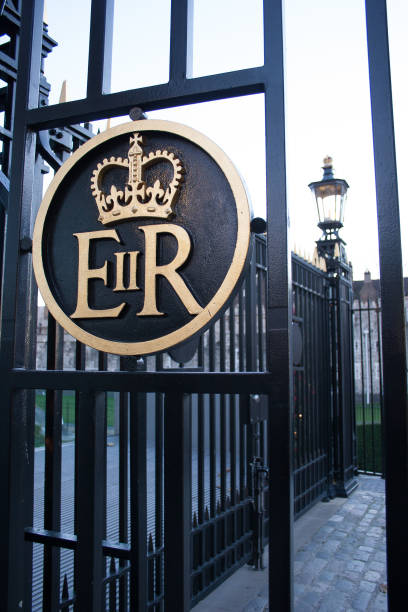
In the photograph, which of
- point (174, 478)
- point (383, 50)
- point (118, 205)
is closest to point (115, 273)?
point (118, 205)

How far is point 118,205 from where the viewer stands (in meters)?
1.58

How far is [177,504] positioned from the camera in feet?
4.75

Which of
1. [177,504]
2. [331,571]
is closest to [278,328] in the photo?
[177,504]

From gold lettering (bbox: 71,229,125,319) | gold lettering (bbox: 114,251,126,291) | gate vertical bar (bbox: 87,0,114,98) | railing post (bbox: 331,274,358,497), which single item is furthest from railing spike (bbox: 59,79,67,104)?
railing post (bbox: 331,274,358,497)

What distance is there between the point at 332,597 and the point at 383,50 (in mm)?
4531

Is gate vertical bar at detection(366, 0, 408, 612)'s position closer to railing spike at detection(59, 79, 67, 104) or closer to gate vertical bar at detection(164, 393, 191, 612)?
gate vertical bar at detection(164, 393, 191, 612)

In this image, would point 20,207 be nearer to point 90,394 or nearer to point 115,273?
point 115,273

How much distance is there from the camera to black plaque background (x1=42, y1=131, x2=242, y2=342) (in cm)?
148

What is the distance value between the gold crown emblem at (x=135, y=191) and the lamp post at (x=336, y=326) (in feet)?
21.6

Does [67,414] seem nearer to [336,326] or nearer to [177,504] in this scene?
[336,326]

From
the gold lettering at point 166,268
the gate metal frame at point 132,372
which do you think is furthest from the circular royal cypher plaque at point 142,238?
the gate metal frame at point 132,372

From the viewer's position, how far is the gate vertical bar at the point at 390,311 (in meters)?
1.22

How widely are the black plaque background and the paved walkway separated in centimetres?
344

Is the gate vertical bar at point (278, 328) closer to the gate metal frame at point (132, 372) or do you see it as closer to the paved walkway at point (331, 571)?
the gate metal frame at point (132, 372)
